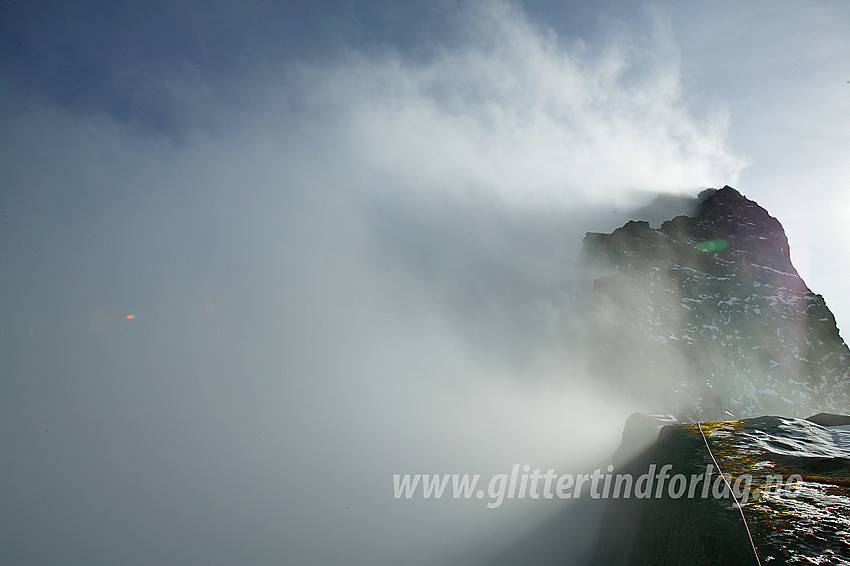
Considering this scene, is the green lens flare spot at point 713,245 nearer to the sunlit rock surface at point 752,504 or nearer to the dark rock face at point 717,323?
the dark rock face at point 717,323

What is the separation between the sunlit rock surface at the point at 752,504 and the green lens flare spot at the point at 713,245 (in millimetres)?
151712

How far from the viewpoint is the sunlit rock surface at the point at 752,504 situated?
1066 centimetres

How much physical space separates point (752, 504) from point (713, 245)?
168473 millimetres

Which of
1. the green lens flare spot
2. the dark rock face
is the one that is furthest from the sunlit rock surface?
the green lens flare spot

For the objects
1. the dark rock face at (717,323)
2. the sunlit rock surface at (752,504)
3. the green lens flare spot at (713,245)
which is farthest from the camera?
the green lens flare spot at (713,245)

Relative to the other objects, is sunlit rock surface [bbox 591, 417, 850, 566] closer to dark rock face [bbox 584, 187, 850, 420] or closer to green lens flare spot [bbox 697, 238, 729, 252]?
dark rock face [bbox 584, 187, 850, 420]

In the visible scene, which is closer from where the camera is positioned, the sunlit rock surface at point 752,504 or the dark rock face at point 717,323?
the sunlit rock surface at point 752,504

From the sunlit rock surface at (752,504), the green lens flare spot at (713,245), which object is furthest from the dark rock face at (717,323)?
the sunlit rock surface at (752,504)

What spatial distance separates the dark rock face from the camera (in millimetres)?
115519

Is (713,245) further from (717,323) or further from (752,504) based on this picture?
(752,504)

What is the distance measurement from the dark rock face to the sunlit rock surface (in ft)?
→ 350

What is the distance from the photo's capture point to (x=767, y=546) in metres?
10.6

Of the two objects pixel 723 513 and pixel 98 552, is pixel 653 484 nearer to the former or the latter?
pixel 723 513

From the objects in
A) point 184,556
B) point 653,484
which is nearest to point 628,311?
point 653,484
